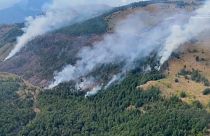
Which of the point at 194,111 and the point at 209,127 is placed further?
Answer: the point at 194,111

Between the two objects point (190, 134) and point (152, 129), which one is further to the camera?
point (152, 129)

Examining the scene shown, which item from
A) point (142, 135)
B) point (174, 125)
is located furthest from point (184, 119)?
point (142, 135)

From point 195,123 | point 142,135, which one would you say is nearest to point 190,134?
point 195,123

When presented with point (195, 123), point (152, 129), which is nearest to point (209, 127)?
point (195, 123)

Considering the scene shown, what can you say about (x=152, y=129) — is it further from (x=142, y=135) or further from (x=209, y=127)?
(x=209, y=127)

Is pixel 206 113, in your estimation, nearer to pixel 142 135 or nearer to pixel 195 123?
pixel 195 123

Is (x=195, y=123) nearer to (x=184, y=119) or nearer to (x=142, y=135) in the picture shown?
(x=184, y=119)
